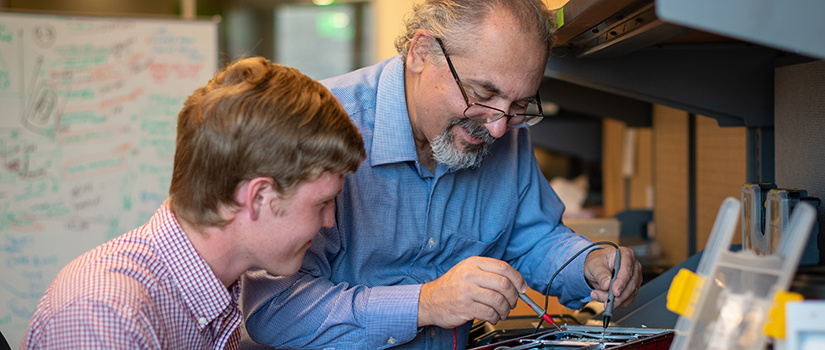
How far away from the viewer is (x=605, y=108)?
215 centimetres

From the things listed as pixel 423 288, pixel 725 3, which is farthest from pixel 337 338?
pixel 725 3

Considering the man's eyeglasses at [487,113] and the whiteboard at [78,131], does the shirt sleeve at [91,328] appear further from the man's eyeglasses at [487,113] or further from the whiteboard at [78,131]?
the whiteboard at [78,131]

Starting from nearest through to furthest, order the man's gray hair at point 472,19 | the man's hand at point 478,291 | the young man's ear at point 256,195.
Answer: the young man's ear at point 256,195 < the man's hand at point 478,291 < the man's gray hair at point 472,19

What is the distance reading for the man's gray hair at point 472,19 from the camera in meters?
1.17

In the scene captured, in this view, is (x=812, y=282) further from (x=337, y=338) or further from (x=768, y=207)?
(x=337, y=338)

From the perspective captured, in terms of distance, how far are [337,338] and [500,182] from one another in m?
0.52

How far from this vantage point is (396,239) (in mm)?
1282

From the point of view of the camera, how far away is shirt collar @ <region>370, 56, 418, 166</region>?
1.26 meters

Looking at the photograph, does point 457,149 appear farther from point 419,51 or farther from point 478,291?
point 478,291

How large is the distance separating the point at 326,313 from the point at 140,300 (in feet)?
1.21

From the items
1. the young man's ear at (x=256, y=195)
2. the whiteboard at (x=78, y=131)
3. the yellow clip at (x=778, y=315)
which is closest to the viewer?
the yellow clip at (x=778, y=315)

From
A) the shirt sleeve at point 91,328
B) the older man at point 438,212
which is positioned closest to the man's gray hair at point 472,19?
the older man at point 438,212

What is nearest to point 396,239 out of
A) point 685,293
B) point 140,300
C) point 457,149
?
point 457,149

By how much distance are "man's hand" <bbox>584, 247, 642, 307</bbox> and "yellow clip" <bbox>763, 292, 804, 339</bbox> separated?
660 mm
